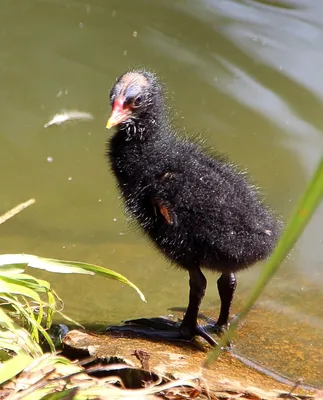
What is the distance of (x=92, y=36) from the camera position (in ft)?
18.9

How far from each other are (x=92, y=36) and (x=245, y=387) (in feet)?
13.3

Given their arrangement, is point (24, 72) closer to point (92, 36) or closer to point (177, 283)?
point (92, 36)

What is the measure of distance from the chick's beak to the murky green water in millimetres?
884

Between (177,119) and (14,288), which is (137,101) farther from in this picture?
(14,288)

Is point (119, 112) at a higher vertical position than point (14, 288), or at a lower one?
higher

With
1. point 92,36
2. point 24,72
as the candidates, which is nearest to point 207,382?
point 24,72

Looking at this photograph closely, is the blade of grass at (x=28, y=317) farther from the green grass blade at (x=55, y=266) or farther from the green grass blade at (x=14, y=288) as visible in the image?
the green grass blade at (x=55, y=266)

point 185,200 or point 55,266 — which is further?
point 185,200

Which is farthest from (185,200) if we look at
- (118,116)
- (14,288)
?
(14,288)

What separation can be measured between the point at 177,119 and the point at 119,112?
98 cm

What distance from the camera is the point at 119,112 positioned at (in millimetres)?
3098

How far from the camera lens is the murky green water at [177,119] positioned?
3.54m

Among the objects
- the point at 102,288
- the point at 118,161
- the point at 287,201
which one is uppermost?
the point at 118,161

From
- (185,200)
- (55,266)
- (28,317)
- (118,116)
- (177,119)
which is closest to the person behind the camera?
(28,317)
